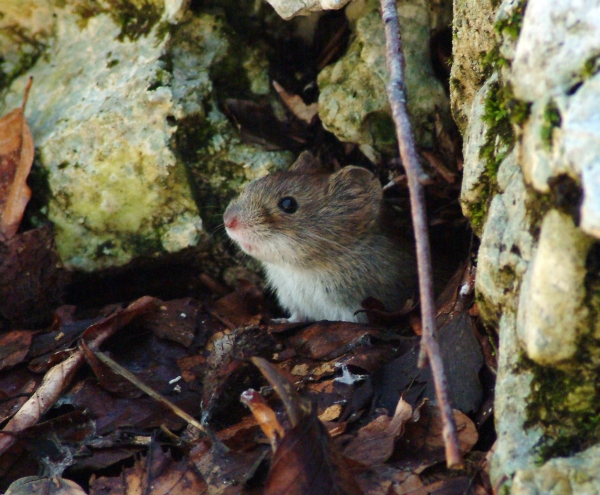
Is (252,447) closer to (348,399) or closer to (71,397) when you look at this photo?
(348,399)

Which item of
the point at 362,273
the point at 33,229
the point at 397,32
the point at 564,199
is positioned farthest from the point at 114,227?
the point at 564,199

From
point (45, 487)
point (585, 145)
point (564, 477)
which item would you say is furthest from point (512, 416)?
point (45, 487)

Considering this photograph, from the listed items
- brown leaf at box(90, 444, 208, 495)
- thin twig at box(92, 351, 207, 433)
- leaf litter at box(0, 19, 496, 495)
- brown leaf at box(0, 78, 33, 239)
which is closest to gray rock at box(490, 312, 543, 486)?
leaf litter at box(0, 19, 496, 495)

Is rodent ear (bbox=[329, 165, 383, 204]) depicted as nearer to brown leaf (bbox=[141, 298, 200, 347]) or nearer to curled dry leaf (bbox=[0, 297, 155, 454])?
brown leaf (bbox=[141, 298, 200, 347])

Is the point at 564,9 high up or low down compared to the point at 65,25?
down

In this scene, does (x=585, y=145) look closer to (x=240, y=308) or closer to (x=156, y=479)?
(x=156, y=479)
